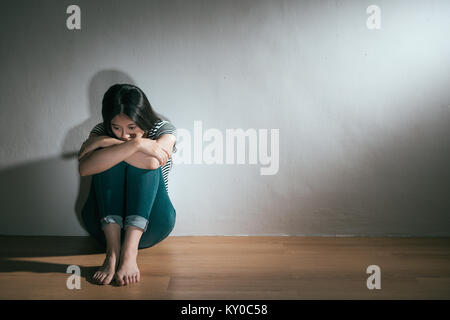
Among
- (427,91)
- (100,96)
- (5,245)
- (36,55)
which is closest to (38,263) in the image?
(5,245)

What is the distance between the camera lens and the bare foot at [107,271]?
1.53 m

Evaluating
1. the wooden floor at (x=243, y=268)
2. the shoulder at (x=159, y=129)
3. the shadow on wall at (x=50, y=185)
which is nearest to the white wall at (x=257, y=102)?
the shadow on wall at (x=50, y=185)

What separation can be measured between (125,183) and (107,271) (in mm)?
333

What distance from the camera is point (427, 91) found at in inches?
81.4

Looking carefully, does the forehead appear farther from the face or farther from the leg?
the leg

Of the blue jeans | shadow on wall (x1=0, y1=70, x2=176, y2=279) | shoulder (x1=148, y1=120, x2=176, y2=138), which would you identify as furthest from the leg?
shadow on wall (x1=0, y1=70, x2=176, y2=279)

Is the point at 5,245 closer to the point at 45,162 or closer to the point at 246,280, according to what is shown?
the point at 45,162

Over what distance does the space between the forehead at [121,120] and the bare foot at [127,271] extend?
0.50 meters

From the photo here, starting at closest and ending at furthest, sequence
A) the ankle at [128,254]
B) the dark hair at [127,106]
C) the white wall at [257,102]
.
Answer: the ankle at [128,254] → the dark hair at [127,106] → the white wall at [257,102]

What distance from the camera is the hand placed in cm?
166

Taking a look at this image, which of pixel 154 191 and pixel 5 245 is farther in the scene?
pixel 5 245

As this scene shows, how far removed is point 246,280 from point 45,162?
1.19m

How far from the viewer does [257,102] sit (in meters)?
2.09

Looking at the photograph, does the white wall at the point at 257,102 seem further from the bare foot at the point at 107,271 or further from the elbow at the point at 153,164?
the bare foot at the point at 107,271
